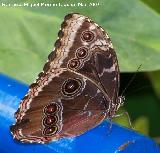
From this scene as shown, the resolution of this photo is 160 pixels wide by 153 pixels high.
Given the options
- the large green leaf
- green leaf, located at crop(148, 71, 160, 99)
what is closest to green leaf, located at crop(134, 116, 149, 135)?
green leaf, located at crop(148, 71, 160, 99)

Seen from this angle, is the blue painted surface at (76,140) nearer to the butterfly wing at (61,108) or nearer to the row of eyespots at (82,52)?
the butterfly wing at (61,108)

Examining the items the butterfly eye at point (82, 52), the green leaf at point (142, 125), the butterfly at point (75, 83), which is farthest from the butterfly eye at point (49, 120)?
the green leaf at point (142, 125)

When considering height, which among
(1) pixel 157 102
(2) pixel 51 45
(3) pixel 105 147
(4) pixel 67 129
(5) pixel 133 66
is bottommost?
(3) pixel 105 147

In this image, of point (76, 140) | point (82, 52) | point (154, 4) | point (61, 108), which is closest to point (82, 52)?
point (82, 52)

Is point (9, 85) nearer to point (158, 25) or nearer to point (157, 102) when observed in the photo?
point (158, 25)

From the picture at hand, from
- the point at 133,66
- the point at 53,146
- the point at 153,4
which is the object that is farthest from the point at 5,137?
the point at 153,4

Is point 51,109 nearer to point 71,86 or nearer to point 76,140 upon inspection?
point 71,86
